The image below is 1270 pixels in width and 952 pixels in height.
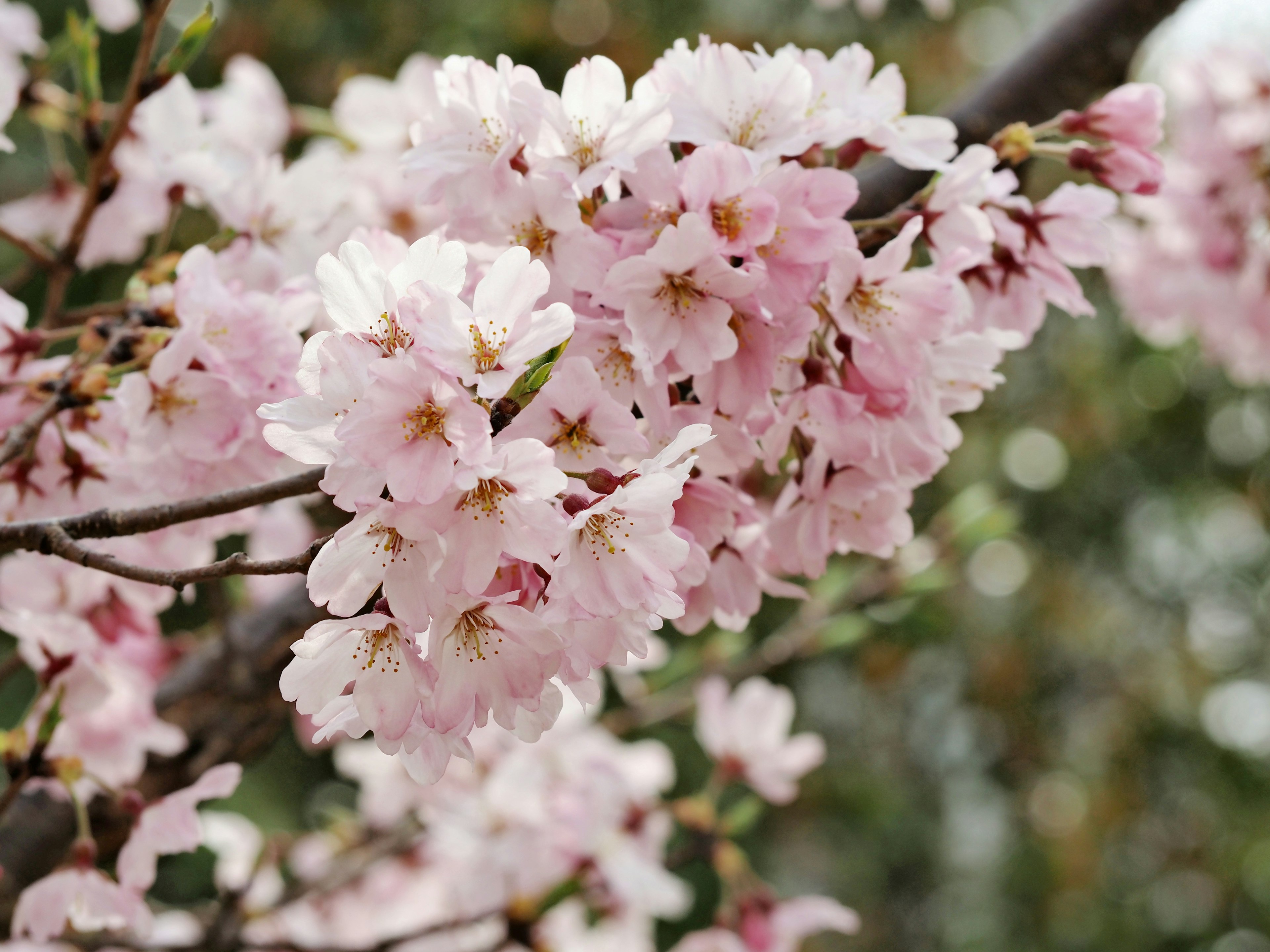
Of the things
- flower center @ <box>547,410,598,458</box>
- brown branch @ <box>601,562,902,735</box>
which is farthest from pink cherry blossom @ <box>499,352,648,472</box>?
brown branch @ <box>601,562,902,735</box>

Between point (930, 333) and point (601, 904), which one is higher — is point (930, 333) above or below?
above

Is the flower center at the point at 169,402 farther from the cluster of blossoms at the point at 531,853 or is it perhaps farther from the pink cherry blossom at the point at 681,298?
the cluster of blossoms at the point at 531,853

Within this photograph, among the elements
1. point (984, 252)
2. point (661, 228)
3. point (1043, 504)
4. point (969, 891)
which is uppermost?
point (661, 228)

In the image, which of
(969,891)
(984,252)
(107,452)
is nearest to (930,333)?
(984,252)

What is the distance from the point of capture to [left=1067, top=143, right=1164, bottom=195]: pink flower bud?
689 mm

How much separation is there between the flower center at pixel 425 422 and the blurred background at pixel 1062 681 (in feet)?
9.12

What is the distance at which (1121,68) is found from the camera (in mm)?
1006

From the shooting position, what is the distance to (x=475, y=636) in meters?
0.49

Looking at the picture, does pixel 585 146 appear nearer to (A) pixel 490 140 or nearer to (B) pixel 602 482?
(A) pixel 490 140

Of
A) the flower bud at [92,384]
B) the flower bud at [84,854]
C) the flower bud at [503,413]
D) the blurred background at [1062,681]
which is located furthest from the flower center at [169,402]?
the blurred background at [1062,681]

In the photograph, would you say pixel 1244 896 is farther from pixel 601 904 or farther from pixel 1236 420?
pixel 601 904

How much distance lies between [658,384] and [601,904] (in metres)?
1.03

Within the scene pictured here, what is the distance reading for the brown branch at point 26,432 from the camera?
628 mm

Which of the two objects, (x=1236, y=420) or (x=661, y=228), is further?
(x=1236, y=420)
